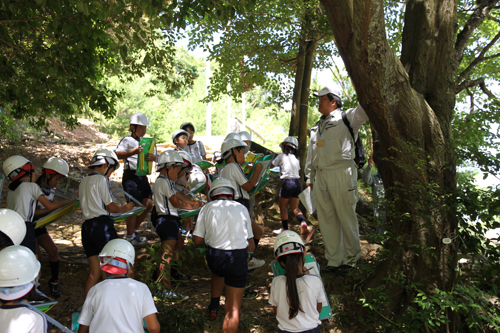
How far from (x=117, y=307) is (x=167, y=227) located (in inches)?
82.2

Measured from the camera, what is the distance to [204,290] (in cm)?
510

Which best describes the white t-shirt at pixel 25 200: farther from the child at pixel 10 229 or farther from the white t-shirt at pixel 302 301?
the white t-shirt at pixel 302 301

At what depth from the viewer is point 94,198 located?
424 centimetres

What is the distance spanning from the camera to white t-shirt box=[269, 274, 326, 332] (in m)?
3.01

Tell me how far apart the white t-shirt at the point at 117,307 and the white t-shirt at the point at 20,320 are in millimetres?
372

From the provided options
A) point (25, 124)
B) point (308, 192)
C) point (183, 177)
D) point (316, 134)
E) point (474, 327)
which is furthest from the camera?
point (25, 124)

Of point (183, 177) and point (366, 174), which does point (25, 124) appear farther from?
point (366, 174)

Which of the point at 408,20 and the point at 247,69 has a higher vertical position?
the point at 247,69

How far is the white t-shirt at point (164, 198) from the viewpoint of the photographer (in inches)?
184

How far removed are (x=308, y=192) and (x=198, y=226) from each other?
2.22m

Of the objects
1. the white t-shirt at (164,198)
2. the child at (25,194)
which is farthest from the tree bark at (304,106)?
the child at (25,194)

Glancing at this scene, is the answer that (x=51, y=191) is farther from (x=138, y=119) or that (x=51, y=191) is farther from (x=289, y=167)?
(x=289, y=167)

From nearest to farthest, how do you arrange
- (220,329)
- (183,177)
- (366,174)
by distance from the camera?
(220,329), (183,177), (366,174)

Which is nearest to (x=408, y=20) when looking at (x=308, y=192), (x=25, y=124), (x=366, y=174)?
(x=308, y=192)
